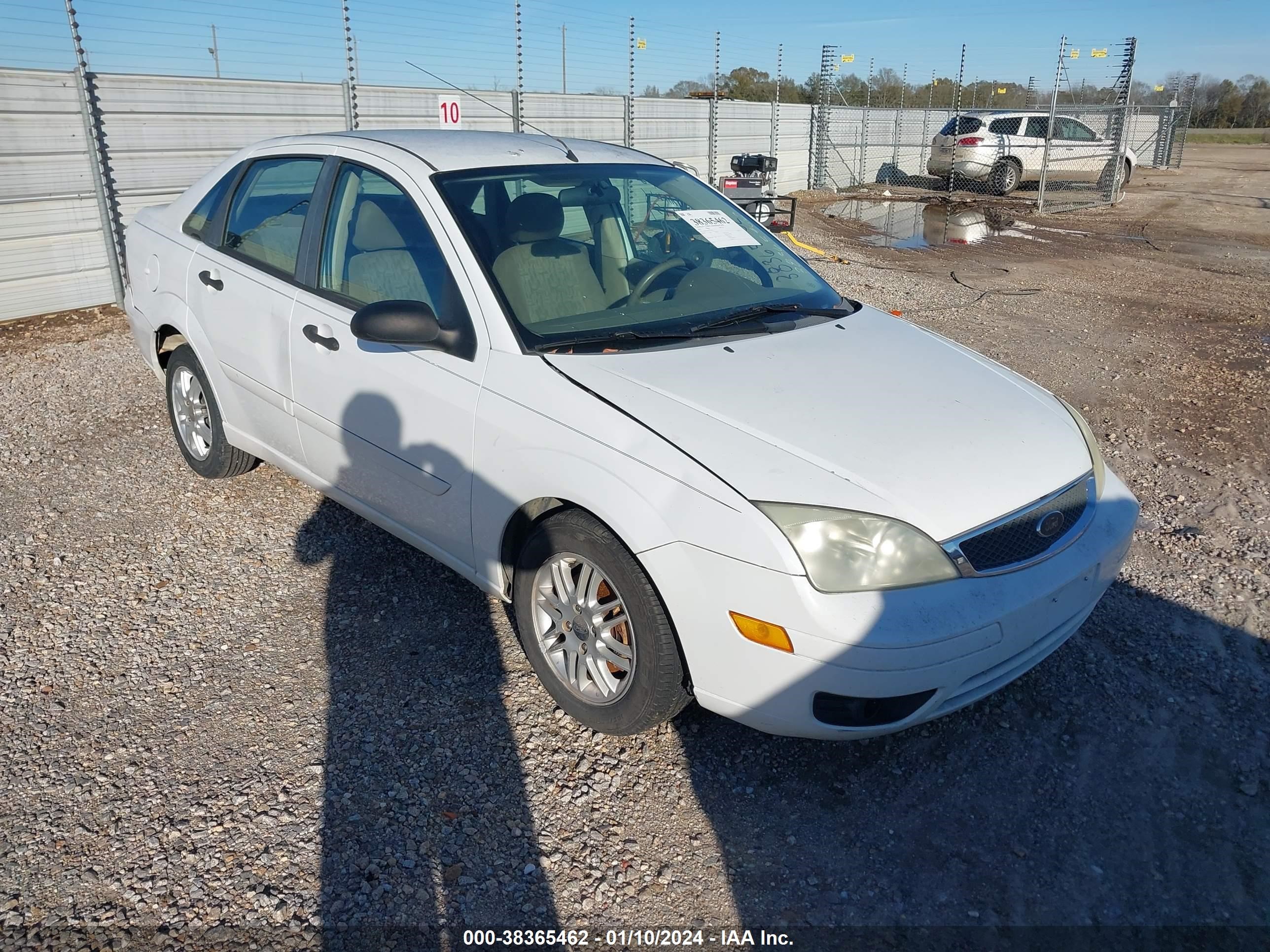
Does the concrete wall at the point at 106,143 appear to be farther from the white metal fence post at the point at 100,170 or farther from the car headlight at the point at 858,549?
the car headlight at the point at 858,549

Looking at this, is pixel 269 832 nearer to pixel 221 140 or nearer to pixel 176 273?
pixel 176 273

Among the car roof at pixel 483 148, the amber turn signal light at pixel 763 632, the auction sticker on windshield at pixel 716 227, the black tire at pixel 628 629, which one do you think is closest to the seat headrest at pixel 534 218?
the car roof at pixel 483 148

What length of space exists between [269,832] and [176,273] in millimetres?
3013

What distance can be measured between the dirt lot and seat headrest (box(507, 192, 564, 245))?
1.48m

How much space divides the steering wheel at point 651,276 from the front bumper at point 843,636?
124cm

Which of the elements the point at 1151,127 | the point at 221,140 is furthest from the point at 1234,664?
the point at 1151,127

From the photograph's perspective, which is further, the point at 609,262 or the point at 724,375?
the point at 609,262

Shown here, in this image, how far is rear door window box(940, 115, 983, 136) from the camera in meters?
21.4

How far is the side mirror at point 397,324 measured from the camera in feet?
10.2

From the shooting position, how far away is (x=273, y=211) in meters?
4.25

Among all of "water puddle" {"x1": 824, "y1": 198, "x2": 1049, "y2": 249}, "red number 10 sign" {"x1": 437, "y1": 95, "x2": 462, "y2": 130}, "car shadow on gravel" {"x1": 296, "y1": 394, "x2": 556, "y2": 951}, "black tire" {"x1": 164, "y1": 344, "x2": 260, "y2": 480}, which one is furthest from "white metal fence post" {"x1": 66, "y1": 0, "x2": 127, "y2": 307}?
"water puddle" {"x1": 824, "y1": 198, "x2": 1049, "y2": 249}

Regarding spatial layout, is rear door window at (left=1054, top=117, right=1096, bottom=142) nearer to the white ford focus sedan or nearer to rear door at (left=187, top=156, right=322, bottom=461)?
the white ford focus sedan

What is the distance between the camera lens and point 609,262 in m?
3.66

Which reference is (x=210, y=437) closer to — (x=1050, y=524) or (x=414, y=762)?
(x=414, y=762)
